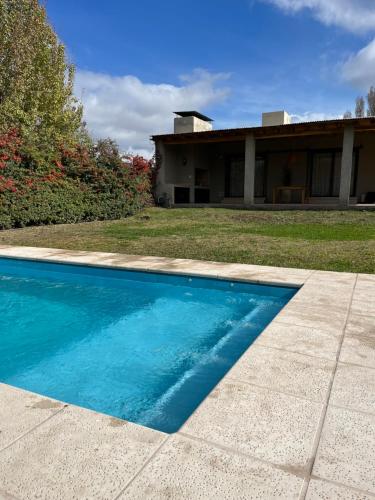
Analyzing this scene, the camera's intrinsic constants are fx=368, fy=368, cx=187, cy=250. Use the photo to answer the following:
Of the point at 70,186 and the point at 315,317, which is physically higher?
the point at 70,186

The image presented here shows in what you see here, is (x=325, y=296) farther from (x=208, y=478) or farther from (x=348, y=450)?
(x=208, y=478)

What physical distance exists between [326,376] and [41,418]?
70.7 inches

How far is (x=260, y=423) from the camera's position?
1.96m

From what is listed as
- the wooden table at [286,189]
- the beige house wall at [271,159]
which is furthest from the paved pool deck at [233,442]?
the beige house wall at [271,159]

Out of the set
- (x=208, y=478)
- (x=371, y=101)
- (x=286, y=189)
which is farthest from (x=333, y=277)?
(x=371, y=101)

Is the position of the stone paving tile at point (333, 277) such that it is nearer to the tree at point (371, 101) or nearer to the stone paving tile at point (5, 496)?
the stone paving tile at point (5, 496)

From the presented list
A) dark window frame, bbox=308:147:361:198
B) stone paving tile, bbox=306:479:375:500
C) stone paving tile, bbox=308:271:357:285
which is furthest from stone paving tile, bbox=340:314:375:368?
dark window frame, bbox=308:147:361:198

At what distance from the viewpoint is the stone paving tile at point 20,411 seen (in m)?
1.86

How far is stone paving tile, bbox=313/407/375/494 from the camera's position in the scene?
5.11 feet

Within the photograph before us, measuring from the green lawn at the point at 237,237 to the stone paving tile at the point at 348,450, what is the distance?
4.29m

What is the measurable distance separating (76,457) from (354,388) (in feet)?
5.53

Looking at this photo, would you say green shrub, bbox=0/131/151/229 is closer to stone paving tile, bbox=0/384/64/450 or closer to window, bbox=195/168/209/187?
window, bbox=195/168/209/187

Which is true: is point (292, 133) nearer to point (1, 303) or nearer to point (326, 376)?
point (1, 303)

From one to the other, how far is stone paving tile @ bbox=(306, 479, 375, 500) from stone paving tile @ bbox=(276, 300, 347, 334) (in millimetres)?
1911
